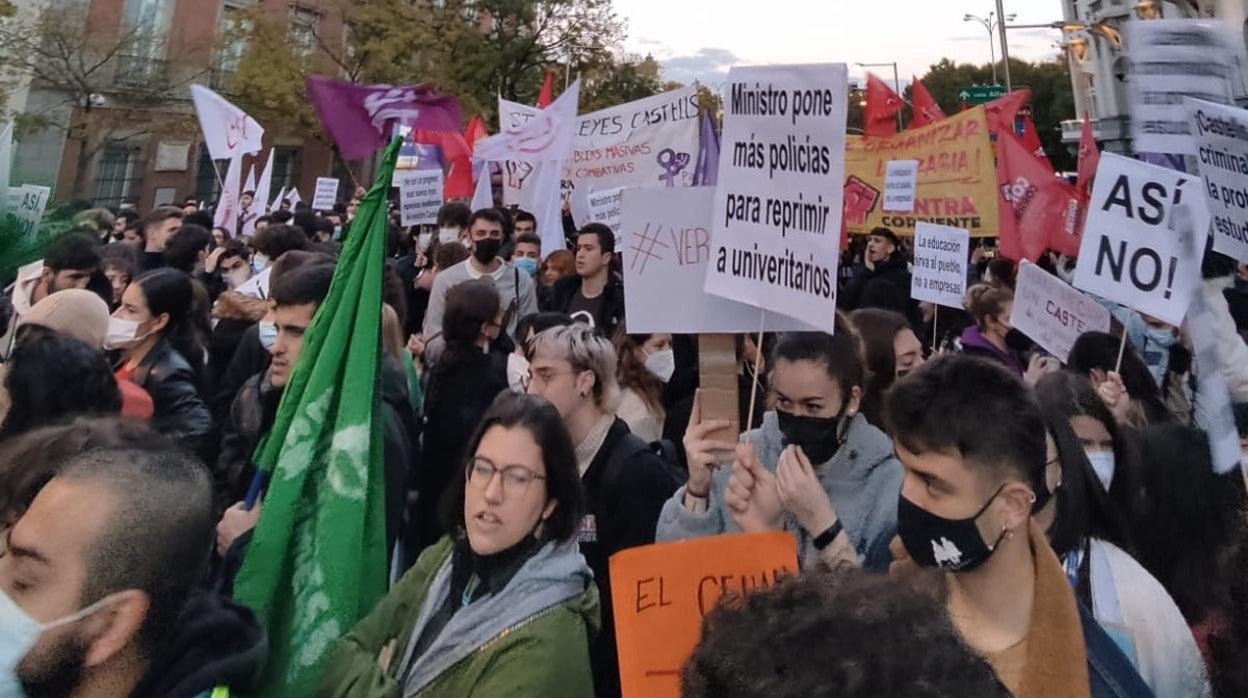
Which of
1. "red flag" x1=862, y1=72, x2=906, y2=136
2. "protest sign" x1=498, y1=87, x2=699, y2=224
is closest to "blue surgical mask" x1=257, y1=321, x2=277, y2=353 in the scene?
"protest sign" x1=498, y1=87, x2=699, y2=224

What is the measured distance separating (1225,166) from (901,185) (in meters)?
5.88

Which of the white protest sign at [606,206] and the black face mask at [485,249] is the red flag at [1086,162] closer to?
the white protest sign at [606,206]

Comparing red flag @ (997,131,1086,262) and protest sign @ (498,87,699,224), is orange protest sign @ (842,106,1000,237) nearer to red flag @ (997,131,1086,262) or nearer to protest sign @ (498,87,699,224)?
red flag @ (997,131,1086,262)

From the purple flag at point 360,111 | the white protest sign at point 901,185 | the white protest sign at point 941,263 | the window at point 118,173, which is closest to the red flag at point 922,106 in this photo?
the white protest sign at point 901,185

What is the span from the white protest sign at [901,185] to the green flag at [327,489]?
6799 mm

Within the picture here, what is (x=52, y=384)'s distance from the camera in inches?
93.0

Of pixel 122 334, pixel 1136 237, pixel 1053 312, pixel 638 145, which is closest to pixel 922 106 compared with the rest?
pixel 638 145

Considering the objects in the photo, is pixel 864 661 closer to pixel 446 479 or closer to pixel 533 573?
pixel 533 573

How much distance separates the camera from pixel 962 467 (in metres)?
1.81

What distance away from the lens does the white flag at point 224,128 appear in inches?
399

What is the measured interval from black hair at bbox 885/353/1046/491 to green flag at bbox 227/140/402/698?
129 cm

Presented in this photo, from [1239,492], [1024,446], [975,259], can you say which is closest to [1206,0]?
[1239,492]

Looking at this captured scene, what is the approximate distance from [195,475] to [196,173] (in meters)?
32.9

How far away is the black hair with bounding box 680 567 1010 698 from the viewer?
1.02 m
